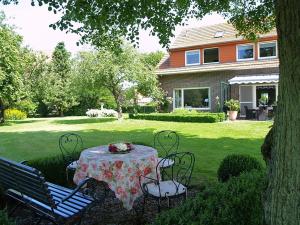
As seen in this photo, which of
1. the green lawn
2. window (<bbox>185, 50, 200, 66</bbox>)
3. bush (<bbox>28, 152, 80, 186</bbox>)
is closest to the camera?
bush (<bbox>28, 152, 80, 186</bbox>)

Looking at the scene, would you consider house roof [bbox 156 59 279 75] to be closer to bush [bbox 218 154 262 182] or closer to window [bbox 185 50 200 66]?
window [bbox 185 50 200 66]

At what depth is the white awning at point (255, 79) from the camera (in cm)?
2173

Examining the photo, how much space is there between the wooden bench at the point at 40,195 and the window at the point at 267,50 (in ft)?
71.0

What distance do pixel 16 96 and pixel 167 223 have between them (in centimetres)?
2332

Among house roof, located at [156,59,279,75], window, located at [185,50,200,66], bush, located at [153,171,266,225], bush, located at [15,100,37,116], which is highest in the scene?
window, located at [185,50,200,66]

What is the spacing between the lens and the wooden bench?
4.14 meters

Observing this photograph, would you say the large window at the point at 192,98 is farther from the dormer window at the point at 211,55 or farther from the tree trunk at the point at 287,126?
the tree trunk at the point at 287,126

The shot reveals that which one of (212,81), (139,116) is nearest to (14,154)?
(139,116)

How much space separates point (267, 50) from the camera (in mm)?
23859

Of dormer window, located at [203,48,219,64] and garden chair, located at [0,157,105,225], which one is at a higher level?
dormer window, located at [203,48,219,64]

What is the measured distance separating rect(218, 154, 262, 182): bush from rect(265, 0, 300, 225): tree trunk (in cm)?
303

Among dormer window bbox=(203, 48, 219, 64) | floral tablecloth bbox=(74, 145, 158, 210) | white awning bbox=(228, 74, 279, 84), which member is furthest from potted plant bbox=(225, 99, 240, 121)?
floral tablecloth bbox=(74, 145, 158, 210)

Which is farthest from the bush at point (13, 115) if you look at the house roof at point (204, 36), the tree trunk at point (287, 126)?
the tree trunk at point (287, 126)

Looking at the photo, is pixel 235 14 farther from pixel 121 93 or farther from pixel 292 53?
pixel 121 93
